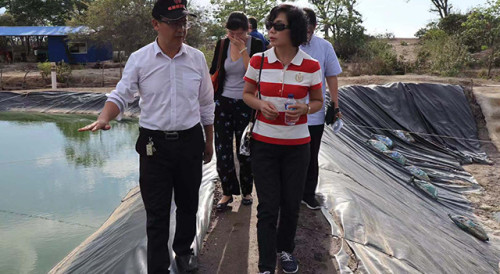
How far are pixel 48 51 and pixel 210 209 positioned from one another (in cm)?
2126

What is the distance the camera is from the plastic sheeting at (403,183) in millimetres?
2428

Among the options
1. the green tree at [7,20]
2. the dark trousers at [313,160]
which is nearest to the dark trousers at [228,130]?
the dark trousers at [313,160]

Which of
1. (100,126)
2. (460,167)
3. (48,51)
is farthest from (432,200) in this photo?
(48,51)

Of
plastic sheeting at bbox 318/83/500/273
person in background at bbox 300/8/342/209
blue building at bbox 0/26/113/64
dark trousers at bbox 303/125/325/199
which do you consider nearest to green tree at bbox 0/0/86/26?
blue building at bbox 0/26/113/64

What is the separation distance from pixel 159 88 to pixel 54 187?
4.54 meters

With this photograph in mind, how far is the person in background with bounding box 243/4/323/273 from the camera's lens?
69.2 inches

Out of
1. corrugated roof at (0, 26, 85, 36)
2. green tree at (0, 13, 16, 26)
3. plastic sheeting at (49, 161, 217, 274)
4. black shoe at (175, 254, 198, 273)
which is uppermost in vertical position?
green tree at (0, 13, 16, 26)

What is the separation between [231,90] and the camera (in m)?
2.39

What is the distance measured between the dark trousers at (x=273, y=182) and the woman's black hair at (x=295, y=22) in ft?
1.57

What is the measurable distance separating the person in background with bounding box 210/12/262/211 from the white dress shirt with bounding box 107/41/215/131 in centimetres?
63

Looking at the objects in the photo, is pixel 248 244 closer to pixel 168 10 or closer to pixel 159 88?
pixel 159 88

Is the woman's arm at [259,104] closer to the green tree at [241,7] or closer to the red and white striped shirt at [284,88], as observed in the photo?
the red and white striped shirt at [284,88]

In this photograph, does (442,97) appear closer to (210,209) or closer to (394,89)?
(394,89)

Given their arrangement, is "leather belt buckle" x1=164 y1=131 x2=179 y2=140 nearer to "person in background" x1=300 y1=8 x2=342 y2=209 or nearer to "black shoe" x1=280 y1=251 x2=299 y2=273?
"black shoe" x1=280 y1=251 x2=299 y2=273
